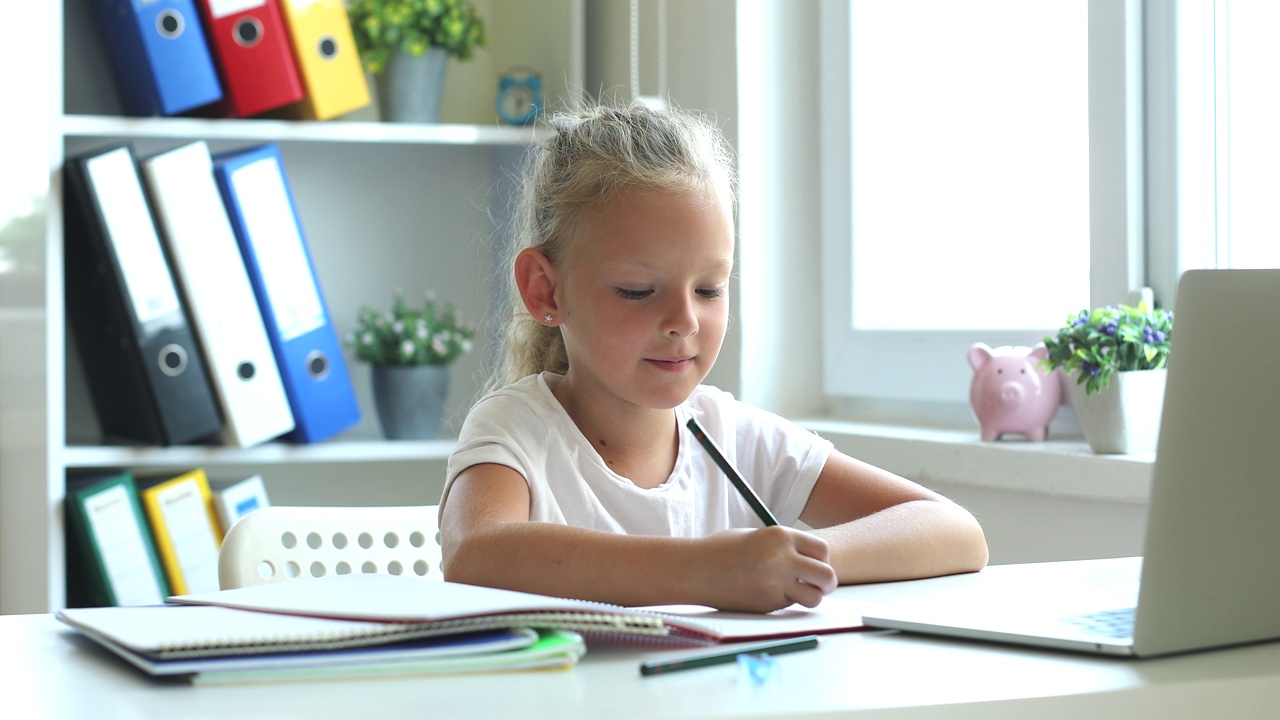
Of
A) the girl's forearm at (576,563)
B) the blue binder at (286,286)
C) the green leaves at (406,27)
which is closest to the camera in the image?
the girl's forearm at (576,563)

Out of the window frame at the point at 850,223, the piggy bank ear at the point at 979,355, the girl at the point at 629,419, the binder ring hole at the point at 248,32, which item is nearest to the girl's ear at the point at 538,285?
the girl at the point at 629,419

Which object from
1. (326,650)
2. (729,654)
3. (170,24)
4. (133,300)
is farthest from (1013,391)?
A: (170,24)

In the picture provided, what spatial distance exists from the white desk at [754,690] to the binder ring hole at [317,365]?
55.1 inches

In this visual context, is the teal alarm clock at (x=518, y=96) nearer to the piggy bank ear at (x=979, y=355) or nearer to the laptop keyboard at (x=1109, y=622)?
the piggy bank ear at (x=979, y=355)

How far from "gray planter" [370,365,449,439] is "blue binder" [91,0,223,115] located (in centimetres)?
52

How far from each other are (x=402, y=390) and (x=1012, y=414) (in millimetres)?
→ 1035

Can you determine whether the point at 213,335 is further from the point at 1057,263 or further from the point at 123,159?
the point at 1057,263

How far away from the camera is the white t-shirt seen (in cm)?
111

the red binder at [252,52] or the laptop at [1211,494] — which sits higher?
the red binder at [252,52]

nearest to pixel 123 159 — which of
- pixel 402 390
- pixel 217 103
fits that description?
pixel 217 103

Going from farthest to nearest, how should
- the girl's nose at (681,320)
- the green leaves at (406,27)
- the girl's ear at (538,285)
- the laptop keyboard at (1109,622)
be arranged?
the green leaves at (406,27), the girl's ear at (538,285), the girl's nose at (681,320), the laptop keyboard at (1109,622)

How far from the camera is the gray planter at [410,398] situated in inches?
83.9

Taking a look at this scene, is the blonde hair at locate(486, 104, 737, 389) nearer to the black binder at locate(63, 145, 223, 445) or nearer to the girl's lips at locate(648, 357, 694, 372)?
the girl's lips at locate(648, 357, 694, 372)

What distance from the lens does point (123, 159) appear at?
1.88m
